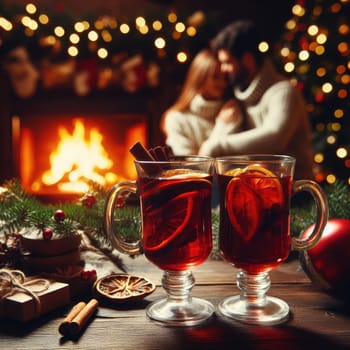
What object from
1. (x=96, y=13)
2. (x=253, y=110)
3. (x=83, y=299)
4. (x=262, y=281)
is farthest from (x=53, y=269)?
(x=96, y=13)

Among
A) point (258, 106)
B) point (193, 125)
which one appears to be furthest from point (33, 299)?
point (193, 125)

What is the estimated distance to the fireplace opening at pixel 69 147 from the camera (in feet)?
11.4

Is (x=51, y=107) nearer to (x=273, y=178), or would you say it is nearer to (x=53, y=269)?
(x=53, y=269)

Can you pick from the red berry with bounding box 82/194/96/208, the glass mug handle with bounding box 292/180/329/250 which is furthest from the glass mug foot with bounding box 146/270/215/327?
the red berry with bounding box 82/194/96/208

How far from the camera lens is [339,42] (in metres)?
3.03

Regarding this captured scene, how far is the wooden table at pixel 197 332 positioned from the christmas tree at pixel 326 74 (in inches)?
93.1

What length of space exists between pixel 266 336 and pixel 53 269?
0.46 metres

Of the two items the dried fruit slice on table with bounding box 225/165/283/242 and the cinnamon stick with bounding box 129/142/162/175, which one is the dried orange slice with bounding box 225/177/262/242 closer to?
the dried fruit slice on table with bounding box 225/165/283/242

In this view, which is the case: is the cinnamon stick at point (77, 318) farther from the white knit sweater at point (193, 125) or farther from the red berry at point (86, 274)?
the white knit sweater at point (193, 125)

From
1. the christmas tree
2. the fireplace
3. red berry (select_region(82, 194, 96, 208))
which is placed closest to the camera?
red berry (select_region(82, 194, 96, 208))

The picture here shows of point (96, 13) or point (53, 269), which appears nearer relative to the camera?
point (53, 269)

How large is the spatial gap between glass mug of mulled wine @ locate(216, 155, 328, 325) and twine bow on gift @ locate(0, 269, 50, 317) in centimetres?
33

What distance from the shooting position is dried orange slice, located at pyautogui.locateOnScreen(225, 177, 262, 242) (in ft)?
2.68

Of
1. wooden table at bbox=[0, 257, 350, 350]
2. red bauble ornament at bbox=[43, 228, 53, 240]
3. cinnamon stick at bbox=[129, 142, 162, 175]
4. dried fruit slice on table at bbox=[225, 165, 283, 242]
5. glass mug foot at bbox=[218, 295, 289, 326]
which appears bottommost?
wooden table at bbox=[0, 257, 350, 350]
